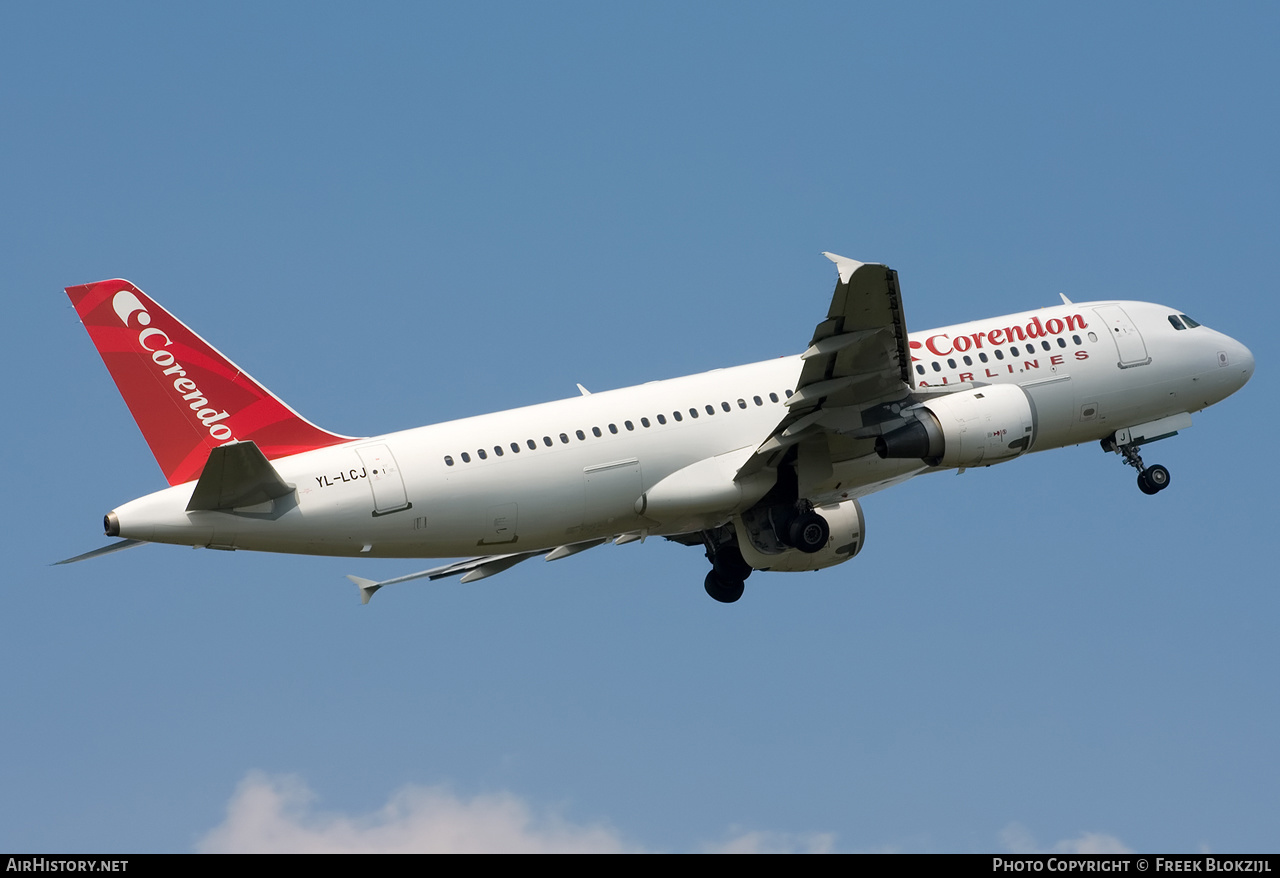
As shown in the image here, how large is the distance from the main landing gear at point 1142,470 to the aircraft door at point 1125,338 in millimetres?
2073

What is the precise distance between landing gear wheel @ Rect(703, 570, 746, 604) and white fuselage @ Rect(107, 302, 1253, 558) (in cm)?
409

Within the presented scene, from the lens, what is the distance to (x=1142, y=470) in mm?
40906

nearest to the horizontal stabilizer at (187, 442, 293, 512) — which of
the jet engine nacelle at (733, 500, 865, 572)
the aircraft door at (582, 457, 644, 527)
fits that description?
the aircraft door at (582, 457, 644, 527)

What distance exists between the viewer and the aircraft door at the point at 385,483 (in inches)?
1305

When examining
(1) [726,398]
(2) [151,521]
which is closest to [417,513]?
(2) [151,521]

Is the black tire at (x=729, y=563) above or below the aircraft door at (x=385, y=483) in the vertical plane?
above

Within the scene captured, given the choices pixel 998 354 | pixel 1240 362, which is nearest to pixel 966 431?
pixel 998 354

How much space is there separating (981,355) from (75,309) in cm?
2021

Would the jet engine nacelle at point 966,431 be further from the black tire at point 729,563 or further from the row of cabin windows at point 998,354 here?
the black tire at point 729,563

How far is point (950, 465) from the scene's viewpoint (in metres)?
35.8

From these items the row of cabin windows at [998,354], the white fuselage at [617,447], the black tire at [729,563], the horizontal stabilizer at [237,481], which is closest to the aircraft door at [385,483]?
the white fuselage at [617,447]

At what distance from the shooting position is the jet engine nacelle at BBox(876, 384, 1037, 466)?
116 ft

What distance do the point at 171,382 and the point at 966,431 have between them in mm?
16692
